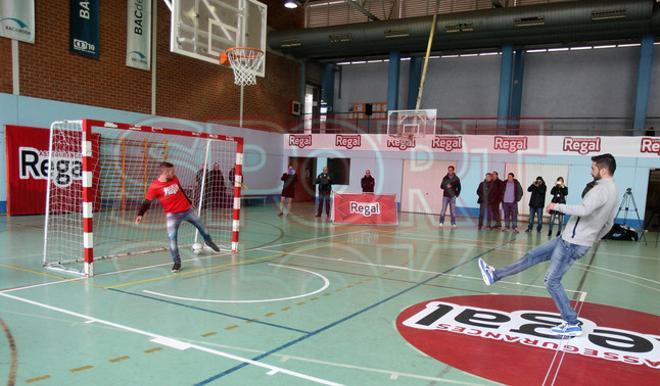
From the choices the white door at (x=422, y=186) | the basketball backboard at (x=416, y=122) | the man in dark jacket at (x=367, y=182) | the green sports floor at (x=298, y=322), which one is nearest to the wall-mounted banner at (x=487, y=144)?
the basketball backboard at (x=416, y=122)

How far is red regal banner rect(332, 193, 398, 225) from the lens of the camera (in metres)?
16.9

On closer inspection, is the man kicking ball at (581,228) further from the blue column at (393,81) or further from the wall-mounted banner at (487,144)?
the blue column at (393,81)

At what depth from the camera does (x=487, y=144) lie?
67.7 feet

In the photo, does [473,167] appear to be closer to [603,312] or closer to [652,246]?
[652,246]

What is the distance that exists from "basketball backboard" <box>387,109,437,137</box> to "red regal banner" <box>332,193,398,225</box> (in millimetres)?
4536

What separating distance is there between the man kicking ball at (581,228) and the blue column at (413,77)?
2092cm

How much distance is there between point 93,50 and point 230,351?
15.4 metres

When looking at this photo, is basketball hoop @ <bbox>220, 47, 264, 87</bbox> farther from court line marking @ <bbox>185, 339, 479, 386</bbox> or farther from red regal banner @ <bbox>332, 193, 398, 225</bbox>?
court line marking @ <bbox>185, 339, 479, 386</bbox>

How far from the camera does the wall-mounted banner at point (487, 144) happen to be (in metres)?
18.4

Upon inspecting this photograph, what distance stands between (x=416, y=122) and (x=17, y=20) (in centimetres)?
1507

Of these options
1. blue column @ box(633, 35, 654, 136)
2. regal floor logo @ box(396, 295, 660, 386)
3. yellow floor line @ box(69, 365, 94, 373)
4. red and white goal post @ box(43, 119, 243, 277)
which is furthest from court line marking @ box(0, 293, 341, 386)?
blue column @ box(633, 35, 654, 136)

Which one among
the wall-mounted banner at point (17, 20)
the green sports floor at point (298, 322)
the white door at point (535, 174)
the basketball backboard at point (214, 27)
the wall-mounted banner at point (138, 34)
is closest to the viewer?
the green sports floor at point (298, 322)

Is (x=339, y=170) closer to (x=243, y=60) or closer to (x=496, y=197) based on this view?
(x=496, y=197)

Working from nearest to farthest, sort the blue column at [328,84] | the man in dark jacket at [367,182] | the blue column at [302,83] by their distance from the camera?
the man in dark jacket at [367,182] < the blue column at [302,83] < the blue column at [328,84]
